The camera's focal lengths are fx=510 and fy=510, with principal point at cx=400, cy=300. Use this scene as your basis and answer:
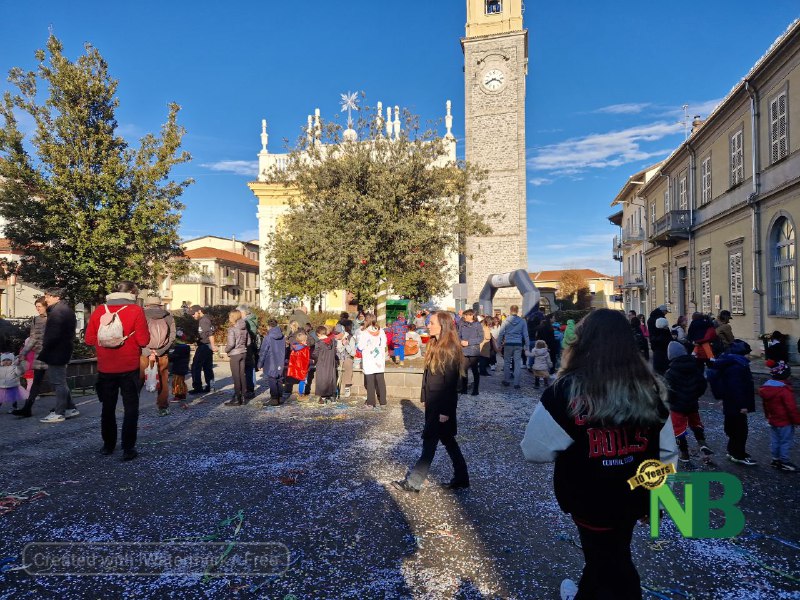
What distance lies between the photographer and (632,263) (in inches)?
1620

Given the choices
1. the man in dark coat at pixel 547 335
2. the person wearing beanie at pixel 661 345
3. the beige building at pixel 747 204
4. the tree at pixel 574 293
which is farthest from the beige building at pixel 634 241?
the person wearing beanie at pixel 661 345

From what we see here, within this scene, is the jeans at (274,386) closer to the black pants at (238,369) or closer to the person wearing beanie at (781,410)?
the black pants at (238,369)

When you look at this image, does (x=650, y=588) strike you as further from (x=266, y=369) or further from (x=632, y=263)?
(x=632, y=263)

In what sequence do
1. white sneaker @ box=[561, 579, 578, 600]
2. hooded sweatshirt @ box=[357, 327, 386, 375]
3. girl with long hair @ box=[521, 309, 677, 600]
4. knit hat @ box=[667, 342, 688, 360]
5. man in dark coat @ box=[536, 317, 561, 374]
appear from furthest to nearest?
man in dark coat @ box=[536, 317, 561, 374]
hooded sweatshirt @ box=[357, 327, 386, 375]
knit hat @ box=[667, 342, 688, 360]
white sneaker @ box=[561, 579, 578, 600]
girl with long hair @ box=[521, 309, 677, 600]

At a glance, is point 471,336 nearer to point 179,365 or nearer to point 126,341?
point 179,365

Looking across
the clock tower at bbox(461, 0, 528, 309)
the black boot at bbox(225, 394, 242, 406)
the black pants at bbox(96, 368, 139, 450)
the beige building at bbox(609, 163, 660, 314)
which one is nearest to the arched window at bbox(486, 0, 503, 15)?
the clock tower at bbox(461, 0, 528, 309)

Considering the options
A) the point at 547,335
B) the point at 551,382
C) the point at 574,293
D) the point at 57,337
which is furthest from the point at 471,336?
the point at 574,293

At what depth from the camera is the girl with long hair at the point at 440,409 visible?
491 centimetres

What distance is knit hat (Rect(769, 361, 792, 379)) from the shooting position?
561 cm

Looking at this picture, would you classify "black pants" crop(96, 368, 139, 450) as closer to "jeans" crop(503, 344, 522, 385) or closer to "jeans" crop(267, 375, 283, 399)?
"jeans" crop(267, 375, 283, 399)

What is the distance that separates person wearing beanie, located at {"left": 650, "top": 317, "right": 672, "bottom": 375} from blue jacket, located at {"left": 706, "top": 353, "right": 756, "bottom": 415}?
528 centimetres

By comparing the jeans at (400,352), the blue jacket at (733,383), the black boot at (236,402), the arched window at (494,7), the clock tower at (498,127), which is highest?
the arched window at (494,7)

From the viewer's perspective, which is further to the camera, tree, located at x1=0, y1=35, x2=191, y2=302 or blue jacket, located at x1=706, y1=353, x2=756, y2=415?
tree, located at x1=0, y1=35, x2=191, y2=302

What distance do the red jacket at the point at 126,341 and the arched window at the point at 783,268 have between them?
56.9ft
